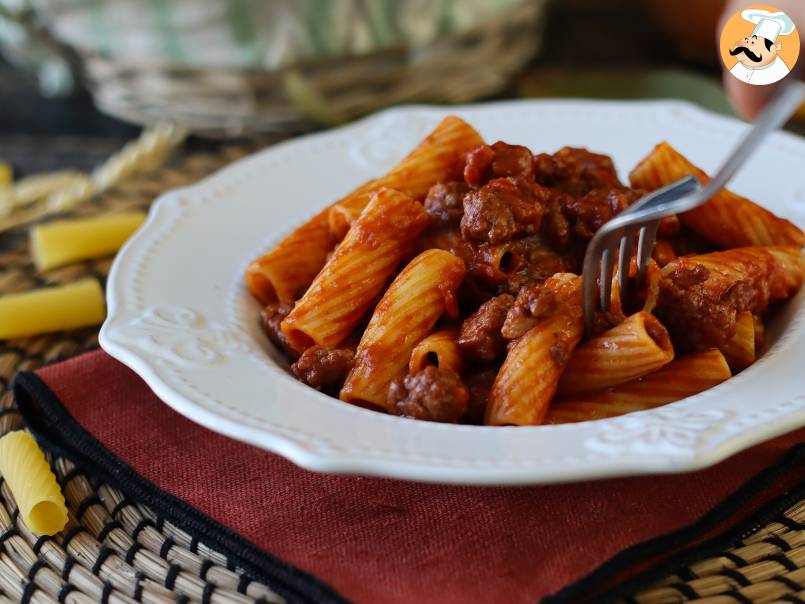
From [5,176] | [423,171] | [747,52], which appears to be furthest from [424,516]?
[5,176]

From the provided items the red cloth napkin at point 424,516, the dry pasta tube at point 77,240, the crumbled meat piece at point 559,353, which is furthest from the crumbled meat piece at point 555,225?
the dry pasta tube at point 77,240

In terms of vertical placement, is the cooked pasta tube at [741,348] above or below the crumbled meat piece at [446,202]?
below

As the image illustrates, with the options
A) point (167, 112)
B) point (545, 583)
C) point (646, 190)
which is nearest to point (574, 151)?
point (646, 190)

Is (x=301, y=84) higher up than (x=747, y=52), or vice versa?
(x=747, y=52)

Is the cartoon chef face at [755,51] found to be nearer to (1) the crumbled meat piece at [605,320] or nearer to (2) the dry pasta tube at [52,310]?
(1) the crumbled meat piece at [605,320]

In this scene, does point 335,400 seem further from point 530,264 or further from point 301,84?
point 301,84

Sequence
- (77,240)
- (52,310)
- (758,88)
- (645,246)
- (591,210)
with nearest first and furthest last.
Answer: (645,246)
(591,210)
(758,88)
(52,310)
(77,240)

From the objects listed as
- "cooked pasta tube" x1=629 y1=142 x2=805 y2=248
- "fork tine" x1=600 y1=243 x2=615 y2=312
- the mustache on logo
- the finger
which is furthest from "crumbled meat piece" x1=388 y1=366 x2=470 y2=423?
the finger
